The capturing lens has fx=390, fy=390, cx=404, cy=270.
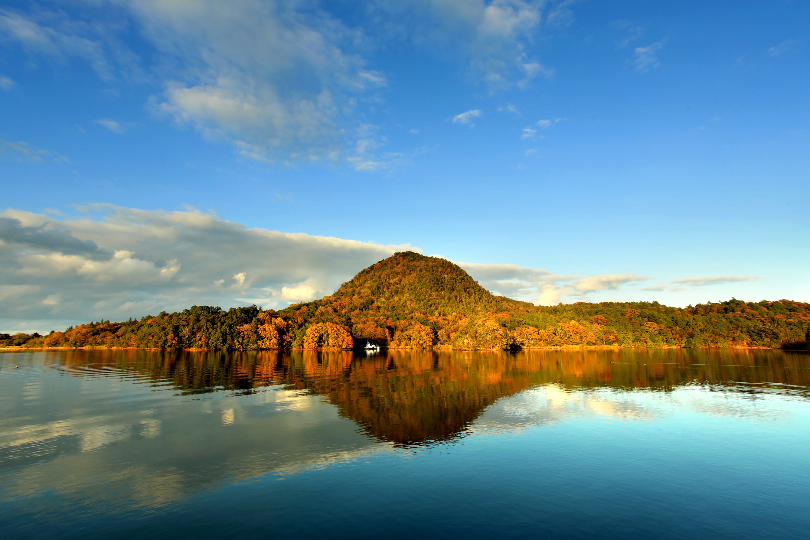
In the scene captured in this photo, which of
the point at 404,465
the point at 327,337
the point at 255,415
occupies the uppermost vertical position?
the point at 327,337

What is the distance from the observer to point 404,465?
→ 82.5 feet

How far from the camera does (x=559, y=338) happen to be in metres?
183

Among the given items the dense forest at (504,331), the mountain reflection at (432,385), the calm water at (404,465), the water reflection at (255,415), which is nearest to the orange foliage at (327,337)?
the dense forest at (504,331)

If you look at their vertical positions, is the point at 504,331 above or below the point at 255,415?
above

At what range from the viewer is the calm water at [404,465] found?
17.8 meters

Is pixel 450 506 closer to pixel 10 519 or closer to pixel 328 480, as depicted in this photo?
pixel 328 480

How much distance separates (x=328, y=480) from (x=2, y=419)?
122ft

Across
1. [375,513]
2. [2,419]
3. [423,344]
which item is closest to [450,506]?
[375,513]

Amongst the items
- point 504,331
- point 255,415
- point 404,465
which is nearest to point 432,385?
point 255,415

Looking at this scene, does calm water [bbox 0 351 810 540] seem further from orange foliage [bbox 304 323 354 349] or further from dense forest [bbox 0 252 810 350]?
dense forest [bbox 0 252 810 350]

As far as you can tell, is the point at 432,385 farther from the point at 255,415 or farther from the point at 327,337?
the point at 327,337

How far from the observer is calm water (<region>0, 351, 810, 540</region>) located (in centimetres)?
1775

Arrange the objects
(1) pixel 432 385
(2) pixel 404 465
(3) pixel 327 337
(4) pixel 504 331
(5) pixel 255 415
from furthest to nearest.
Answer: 1. (3) pixel 327 337
2. (4) pixel 504 331
3. (1) pixel 432 385
4. (5) pixel 255 415
5. (2) pixel 404 465

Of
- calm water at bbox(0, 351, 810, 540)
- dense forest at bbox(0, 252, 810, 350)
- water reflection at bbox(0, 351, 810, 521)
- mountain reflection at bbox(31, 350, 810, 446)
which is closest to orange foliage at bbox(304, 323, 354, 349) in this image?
dense forest at bbox(0, 252, 810, 350)
